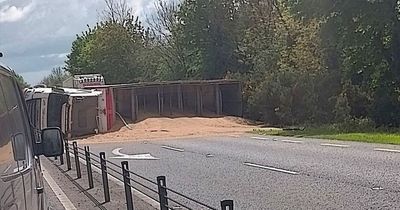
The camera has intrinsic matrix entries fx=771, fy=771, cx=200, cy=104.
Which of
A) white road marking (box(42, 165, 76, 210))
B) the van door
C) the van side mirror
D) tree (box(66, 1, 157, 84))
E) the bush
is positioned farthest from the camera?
tree (box(66, 1, 157, 84))

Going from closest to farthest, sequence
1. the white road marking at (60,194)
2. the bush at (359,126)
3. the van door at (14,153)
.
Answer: the van door at (14,153) < the white road marking at (60,194) < the bush at (359,126)

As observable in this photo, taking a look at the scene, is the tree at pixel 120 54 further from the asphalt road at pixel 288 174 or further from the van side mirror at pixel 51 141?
the van side mirror at pixel 51 141

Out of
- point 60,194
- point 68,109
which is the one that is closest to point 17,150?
point 60,194

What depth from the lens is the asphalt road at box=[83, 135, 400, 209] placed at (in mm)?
13047

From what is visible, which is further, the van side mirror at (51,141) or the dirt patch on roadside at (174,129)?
the dirt patch on roadside at (174,129)

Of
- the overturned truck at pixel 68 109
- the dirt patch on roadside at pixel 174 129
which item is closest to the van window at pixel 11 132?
the overturned truck at pixel 68 109

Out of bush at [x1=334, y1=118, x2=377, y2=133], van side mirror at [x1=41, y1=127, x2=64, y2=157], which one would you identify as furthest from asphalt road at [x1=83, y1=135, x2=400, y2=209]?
bush at [x1=334, y1=118, x2=377, y2=133]

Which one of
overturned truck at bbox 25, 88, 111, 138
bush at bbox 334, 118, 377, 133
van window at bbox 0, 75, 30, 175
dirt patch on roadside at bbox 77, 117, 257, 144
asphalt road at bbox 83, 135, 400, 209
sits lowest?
dirt patch on roadside at bbox 77, 117, 257, 144

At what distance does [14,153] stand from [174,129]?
143 ft

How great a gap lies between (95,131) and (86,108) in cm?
200

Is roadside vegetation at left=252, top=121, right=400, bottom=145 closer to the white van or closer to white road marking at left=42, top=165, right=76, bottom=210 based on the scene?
white road marking at left=42, top=165, right=76, bottom=210

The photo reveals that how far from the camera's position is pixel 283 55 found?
180ft

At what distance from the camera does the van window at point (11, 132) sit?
451 centimetres

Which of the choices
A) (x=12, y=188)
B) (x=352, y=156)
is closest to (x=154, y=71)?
(x=352, y=156)
